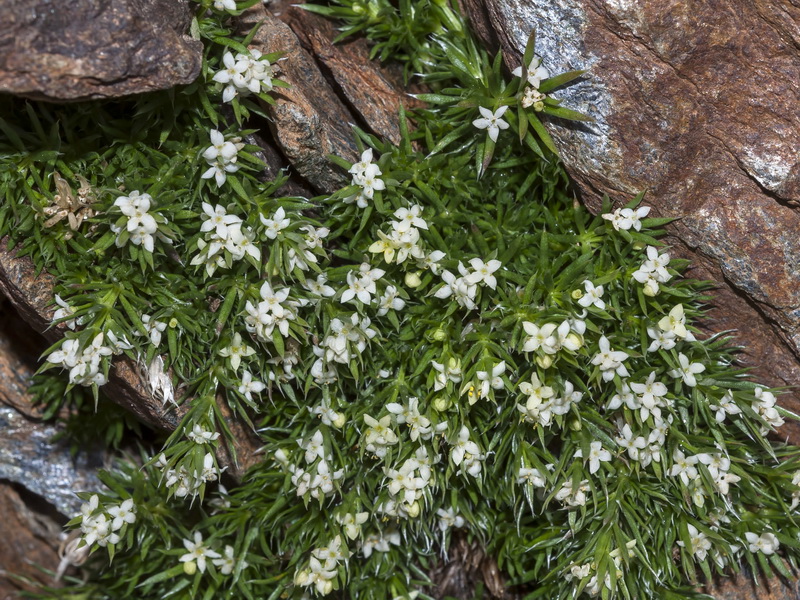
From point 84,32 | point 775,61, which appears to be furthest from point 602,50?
point 84,32

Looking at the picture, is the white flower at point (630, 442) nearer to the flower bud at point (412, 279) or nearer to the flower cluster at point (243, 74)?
the flower bud at point (412, 279)

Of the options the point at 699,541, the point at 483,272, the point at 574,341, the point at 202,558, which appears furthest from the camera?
the point at 202,558

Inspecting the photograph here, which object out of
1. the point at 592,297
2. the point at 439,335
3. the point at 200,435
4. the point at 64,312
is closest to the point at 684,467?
the point at 592,297

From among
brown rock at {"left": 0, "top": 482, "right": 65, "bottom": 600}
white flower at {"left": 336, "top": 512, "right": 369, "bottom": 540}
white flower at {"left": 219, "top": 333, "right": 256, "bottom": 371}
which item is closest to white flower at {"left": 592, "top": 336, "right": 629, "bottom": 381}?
white flower at {"left": 336, "top": 512, "right": 369, "bottom": 540}

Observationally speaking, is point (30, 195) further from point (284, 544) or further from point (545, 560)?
point (545, 560)

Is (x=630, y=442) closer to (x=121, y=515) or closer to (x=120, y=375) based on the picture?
(x=120, y=375)

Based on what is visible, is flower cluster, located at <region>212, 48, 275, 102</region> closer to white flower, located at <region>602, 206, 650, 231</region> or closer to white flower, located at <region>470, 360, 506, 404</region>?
white flower, located at <region>470, 360, 506, 404</region>
